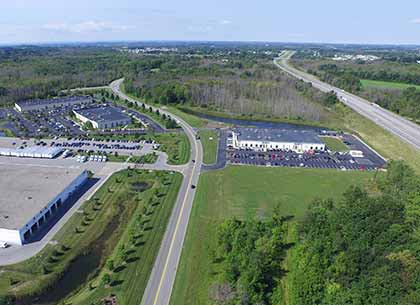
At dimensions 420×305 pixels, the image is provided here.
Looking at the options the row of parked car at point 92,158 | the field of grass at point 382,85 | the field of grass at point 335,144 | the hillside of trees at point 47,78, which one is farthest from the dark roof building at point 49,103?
the field of grass at point 382,85

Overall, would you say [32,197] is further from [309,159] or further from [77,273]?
[309,159]

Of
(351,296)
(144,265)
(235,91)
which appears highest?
(235,91)

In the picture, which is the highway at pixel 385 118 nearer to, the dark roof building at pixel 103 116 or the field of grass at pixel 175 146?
the field of grass at pixel 175 146

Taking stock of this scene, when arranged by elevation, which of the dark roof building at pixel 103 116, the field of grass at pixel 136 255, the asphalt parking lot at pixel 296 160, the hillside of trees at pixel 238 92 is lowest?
the field of grass at pixel 136 255

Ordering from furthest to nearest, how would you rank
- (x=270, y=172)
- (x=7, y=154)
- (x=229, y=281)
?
(x=7, y=154), (x=270, y=172), (x=229, y=281)

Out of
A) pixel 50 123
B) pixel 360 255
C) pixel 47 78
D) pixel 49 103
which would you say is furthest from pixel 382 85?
pixel 47 78

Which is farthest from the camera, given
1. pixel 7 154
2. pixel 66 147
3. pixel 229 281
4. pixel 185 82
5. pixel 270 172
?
pixel 185 82

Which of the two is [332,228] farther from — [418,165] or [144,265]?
[418,165]

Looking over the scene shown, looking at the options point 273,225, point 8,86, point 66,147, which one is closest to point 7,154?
point 66,147
